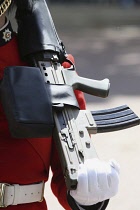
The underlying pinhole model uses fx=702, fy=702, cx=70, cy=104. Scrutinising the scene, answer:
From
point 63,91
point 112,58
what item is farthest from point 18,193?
point 112,58

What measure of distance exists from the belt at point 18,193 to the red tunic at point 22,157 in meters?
0.01

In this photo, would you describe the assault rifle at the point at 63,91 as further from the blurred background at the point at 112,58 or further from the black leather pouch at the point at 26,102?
the blurred background at the point at 112,58

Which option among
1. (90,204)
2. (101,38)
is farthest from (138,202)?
(101,38)

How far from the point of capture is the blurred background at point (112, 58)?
344cm

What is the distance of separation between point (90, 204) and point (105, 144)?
2329 mm

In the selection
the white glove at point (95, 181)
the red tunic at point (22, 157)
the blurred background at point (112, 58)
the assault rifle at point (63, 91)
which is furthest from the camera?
the blurred background at point (112, 58)

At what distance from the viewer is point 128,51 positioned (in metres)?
5.49

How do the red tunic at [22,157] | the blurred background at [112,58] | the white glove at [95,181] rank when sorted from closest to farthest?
the white glove at [95,181] → the red tunic at [22,157] → the blurred background at [112,58]

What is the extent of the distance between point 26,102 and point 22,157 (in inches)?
7.8

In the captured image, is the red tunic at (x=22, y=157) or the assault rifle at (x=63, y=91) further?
the red tunic at (x=22, y=157)

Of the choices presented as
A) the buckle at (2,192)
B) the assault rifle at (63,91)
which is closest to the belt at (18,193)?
the buckle at (2,192)

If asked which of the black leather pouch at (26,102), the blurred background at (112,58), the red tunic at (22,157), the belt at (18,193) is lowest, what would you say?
the blurred background at (112,58)

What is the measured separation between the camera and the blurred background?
3440 millimetres

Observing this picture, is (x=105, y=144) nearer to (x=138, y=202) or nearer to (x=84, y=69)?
(x=138, y=202)
